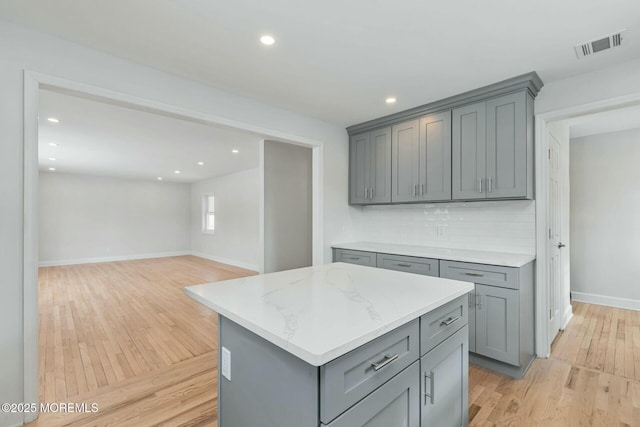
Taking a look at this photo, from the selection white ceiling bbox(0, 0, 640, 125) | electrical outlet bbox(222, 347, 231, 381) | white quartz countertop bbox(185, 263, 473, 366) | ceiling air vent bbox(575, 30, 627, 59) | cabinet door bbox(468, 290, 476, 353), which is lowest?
cabinet door bbox(468, 290, 476, 353)

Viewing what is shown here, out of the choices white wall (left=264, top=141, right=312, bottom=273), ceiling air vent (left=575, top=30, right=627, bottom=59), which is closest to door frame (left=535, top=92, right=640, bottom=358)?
ceiling air vent (left=575, top=30, right=627, bottom=59)

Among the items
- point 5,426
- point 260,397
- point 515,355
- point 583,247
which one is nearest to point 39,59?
point 5,426

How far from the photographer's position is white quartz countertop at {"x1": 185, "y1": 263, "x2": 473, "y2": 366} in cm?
91

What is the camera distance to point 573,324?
345 centimetres

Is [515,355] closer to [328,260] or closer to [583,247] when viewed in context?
[328,260]

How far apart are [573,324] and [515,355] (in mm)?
1826

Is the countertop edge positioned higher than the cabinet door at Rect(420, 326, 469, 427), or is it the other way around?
the countertop edge

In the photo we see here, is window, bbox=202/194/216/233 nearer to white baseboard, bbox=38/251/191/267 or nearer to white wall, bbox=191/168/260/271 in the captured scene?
white wall, bbox=191/168/260/271

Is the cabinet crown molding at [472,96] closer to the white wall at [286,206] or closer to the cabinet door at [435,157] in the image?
the cabinet door at [435,157]

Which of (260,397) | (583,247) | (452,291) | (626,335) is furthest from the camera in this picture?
(583,247)

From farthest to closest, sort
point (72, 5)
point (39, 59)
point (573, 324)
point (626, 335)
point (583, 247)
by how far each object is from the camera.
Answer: point (583, 247) < point (573, 324) < point (626, 335) < point (39, 59) < point (72, 5)

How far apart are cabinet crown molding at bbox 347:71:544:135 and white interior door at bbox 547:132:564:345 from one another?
70 cm

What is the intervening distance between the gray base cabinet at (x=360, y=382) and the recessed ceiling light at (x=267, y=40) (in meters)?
1.78

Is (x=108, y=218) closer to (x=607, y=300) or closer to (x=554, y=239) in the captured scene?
(x=554, y=239)
